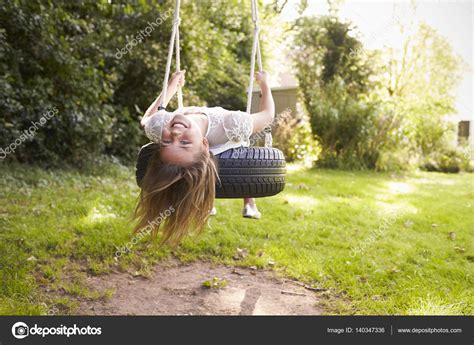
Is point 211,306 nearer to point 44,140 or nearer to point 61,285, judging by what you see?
point 61,285

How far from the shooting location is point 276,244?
3.64 metres

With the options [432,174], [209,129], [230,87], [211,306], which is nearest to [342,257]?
[211,306]

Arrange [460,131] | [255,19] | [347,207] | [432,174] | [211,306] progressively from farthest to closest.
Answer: [460,131] < [432,174] < [347,207] < [211,306] < [255,19]

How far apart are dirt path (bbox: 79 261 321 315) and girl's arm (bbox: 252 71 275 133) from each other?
1.04 meters

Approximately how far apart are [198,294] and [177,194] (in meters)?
0.95

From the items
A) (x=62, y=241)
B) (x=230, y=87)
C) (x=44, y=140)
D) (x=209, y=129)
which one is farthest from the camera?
(x=230, y=87)

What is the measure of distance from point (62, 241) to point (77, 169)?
8.65ft

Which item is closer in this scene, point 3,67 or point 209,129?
point 209,129

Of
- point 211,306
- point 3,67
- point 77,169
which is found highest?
point 3,67

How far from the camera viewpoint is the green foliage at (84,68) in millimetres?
5043

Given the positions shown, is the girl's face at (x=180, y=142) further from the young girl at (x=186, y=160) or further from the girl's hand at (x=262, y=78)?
the girl's hand at (x=262, y=78)

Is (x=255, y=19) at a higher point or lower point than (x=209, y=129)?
higher

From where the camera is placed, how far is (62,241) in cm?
324

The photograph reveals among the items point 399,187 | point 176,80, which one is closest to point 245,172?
point 176,80
